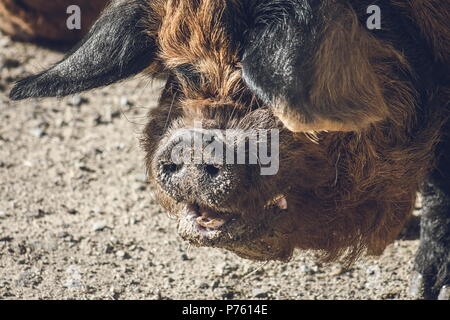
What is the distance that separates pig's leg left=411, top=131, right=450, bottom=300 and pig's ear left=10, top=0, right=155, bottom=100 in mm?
1918

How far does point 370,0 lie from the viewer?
4.17m

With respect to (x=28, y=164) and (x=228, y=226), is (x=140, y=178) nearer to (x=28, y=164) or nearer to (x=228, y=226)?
(x=28, y=164)

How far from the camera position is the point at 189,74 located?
161 inches

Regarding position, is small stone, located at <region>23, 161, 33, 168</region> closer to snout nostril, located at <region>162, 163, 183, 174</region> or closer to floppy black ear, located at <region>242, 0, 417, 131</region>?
snout nostril, located at <region>162, 163, 183, 174</region>

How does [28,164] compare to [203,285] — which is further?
[28,164]

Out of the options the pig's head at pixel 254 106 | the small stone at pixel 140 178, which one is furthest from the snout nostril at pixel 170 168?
the small stone at pixel 140 178

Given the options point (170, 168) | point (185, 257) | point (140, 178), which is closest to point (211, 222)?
point (170, 168)

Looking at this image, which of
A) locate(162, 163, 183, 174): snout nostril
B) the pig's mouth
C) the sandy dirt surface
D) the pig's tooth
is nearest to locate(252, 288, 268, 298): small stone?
the sandy dirt surface

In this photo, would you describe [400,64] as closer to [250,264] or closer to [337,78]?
[337,78]

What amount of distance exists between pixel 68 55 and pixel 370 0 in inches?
57.1

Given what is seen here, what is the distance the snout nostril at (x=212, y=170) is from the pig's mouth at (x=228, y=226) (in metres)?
0.23

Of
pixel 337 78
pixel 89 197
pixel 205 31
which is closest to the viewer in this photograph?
pixel 337 78

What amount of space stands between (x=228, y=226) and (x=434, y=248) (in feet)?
5.70
